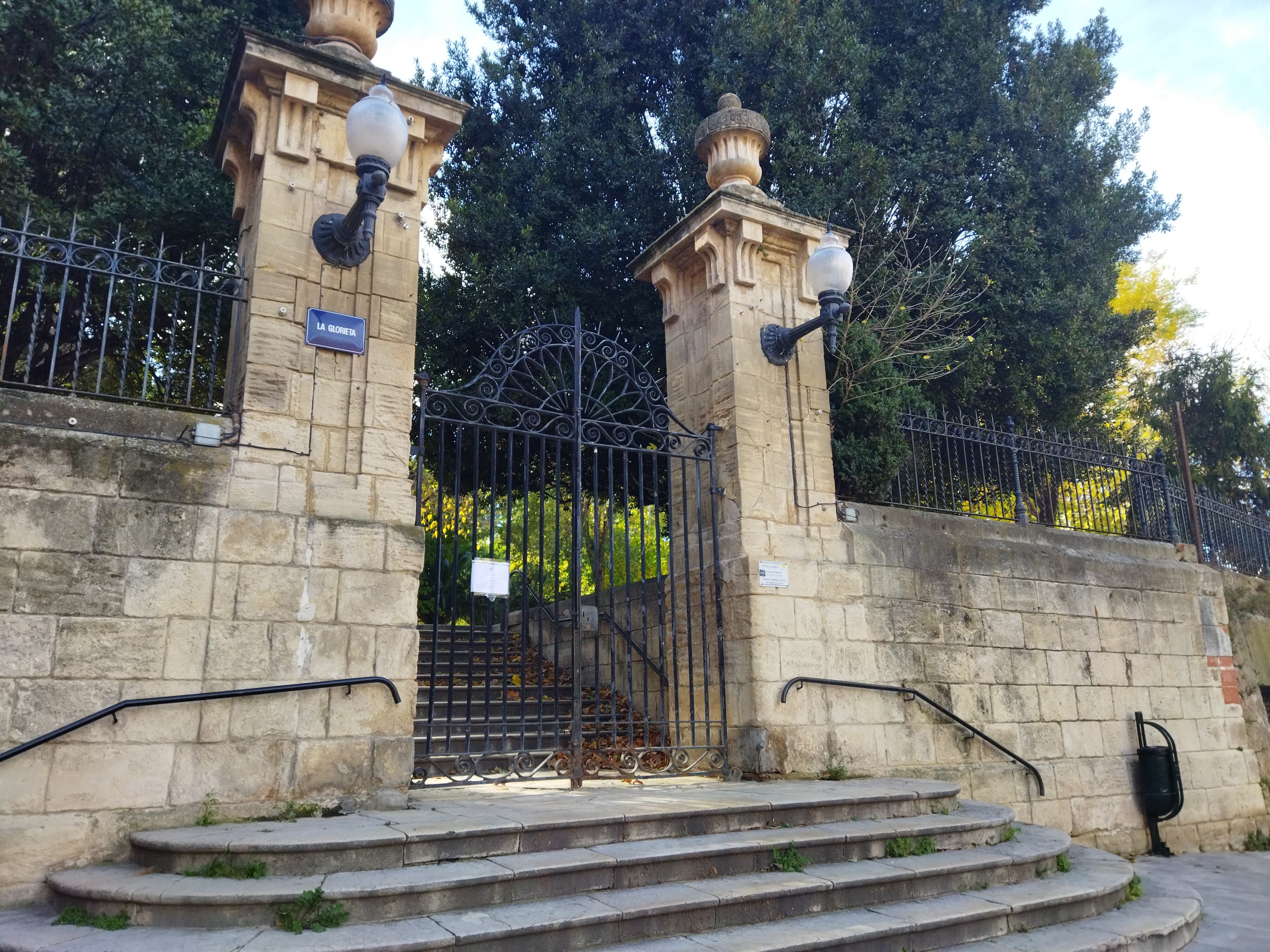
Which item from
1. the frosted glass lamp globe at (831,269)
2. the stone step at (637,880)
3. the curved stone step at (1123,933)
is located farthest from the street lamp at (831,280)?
the curved stone step at (1123,933)

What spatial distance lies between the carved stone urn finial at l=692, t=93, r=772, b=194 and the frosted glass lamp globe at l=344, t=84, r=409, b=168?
133 inches

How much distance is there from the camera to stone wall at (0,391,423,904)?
13.5ft

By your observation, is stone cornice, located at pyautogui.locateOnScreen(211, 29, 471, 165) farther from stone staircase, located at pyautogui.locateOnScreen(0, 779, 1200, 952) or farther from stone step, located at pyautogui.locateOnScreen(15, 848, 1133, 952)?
stone step, located at pyautogui.locateOnScreen(15, 848, 1133, 952)

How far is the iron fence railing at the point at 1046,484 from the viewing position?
8125 mm

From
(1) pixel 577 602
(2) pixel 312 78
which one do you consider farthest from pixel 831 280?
(2) pixel 312 78

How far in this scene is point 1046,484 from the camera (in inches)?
381

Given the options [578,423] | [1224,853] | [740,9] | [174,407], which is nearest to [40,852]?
[174,407]

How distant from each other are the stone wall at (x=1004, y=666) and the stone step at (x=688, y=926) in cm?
194

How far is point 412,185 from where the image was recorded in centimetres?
586

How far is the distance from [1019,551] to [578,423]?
4191 millimetres

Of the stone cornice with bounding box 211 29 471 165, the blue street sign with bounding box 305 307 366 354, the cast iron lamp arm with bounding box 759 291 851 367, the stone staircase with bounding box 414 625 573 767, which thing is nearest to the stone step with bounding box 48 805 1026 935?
the stone staircase with bounding box 414 625 573 767

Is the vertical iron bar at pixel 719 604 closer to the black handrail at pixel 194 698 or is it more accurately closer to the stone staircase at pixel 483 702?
the stone staircase at pixel 483 702

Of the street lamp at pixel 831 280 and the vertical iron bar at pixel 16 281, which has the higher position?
the street lamp at pixel 831 280

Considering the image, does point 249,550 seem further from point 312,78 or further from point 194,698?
point 312,78
